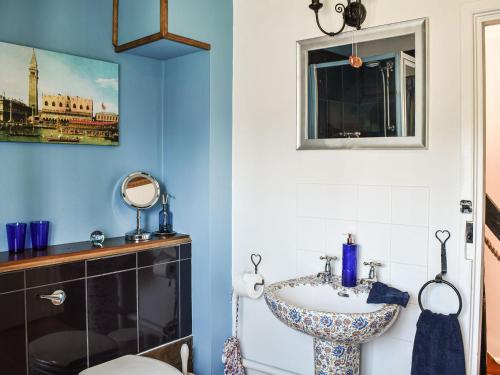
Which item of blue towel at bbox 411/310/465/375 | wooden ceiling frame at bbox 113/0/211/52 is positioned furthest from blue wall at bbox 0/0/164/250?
blue towel at bbox 411/310/465/375

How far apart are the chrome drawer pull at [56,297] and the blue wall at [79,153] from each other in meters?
0.32

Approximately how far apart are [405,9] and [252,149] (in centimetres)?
97

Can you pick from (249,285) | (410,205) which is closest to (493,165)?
(410,205)

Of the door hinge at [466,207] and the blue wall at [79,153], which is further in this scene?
the blue wall at [79,153]

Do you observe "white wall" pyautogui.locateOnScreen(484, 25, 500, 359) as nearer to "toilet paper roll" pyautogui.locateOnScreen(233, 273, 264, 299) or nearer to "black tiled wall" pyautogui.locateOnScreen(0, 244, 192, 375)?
"toilet paper roll" pyautogui.locateOnScreen(233, 273, 264, 299)

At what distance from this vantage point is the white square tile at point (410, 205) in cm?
199

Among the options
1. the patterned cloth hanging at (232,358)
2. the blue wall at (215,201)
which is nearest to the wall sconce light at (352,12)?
the blue wall at (215,201)

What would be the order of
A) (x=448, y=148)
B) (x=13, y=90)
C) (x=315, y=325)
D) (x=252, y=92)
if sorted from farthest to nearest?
(x=252, y=92) → (x=13, y=90) → (x=448, y=148) → (x=315, y=325)

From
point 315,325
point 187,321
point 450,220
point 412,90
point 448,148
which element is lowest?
point 187,321

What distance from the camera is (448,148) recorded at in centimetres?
193

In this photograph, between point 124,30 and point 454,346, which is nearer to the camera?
point 454,346

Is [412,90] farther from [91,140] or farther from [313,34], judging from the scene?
[91,140]

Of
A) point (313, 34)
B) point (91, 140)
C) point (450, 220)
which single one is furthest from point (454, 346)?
point (91, 140)

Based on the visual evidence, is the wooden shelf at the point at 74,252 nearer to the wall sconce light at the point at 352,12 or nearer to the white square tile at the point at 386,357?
the white square tile at the point at 386,357
